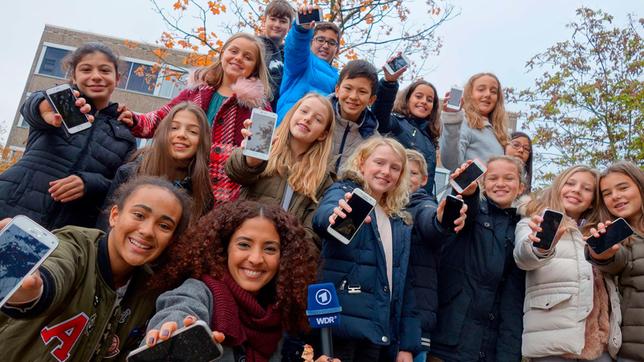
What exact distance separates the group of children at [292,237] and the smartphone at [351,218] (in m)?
0.06

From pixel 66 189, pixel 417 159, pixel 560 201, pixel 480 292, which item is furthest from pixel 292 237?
pixel 560 201

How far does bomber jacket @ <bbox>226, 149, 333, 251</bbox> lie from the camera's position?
3477mm

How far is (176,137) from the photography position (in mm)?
3701

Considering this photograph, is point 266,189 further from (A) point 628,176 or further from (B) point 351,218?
(A) point 628,176

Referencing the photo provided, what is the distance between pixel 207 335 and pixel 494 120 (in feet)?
14.6

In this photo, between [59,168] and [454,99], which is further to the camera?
[454,99]

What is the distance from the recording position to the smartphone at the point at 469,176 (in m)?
3.53

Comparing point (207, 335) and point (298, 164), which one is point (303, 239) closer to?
point (298, 164)

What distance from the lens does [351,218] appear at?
3049mm

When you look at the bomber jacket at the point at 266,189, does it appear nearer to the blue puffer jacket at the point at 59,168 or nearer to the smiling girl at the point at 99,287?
the smiling girl at the point at 99,287

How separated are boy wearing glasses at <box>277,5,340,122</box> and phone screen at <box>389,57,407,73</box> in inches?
32.1

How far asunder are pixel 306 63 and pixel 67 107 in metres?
2.33

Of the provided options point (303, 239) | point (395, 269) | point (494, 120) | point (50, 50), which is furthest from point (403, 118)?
point (50, 50)

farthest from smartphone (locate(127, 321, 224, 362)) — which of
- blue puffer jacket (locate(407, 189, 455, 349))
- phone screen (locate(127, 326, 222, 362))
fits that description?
blue puffer jacket (locate(407, 189, 455, 349))
